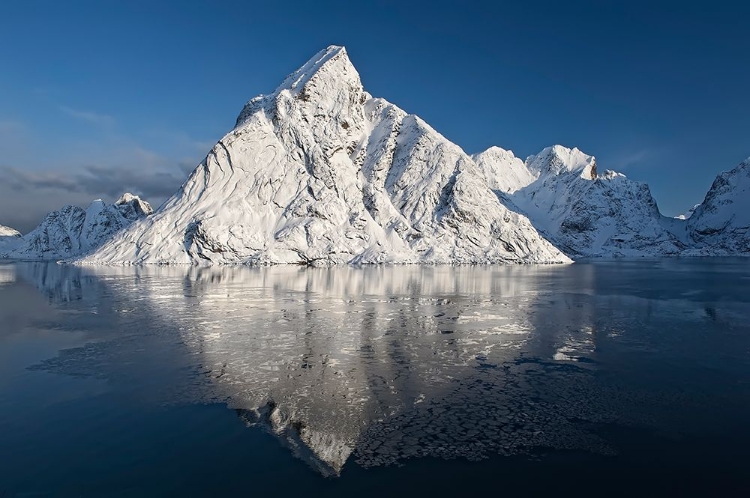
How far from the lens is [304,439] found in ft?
35.8

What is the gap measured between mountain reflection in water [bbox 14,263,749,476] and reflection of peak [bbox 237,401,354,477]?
0.05 metres

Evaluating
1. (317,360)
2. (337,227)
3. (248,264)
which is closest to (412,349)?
(317,360)

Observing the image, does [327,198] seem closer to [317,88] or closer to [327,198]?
[327,198]

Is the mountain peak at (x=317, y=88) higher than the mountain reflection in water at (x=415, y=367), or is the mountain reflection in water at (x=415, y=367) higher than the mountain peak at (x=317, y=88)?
the mountain peak at (x=317, y=88)

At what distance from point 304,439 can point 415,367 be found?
22.9 ft

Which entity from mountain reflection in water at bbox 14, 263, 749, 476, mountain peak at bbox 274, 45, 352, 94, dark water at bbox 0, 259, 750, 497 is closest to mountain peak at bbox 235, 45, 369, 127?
mountain peak at bbox 274, 45, 352, 94

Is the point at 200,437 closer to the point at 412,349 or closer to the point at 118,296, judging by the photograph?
the point at 412,349

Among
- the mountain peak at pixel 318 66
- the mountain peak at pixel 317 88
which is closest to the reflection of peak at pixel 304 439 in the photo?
the mountain peak at pixel 317 88

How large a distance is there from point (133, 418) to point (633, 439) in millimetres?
12488

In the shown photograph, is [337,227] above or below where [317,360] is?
above

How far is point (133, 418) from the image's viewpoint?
1227 cm

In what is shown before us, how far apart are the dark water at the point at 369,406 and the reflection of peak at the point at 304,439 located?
7 centimetres

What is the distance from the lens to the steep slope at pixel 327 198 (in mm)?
101750

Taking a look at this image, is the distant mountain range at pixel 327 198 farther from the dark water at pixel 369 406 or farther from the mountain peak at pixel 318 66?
the dark water at pixel 369 406
